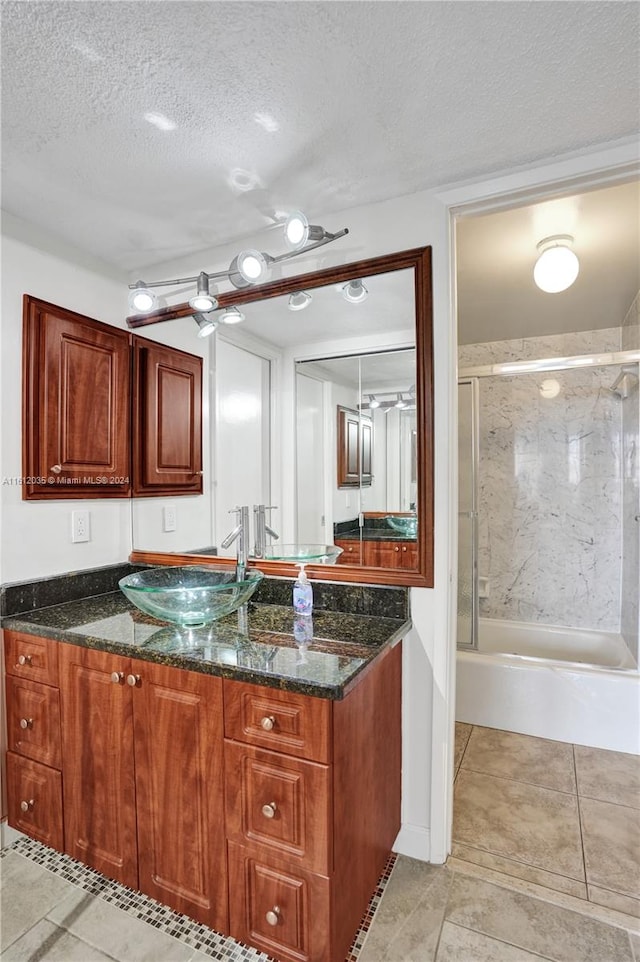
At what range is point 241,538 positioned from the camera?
1946mm

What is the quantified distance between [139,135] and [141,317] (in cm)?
91

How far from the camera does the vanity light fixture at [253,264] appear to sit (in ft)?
4.97

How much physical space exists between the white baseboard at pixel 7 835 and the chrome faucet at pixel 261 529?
1.32m

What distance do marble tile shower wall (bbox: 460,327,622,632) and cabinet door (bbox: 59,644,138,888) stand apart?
2.78 m

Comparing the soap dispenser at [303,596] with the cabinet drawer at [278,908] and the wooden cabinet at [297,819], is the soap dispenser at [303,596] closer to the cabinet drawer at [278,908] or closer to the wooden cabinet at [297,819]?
the wooden cabinet at [297,819]

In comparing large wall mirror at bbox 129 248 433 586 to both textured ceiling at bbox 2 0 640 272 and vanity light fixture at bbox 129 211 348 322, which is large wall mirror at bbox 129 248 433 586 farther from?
textured ceiling at bbox 2 0 640 272

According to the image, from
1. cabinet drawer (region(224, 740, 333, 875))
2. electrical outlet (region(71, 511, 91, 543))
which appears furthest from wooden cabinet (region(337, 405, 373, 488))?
electrical outlet (region(71, 511, 91, 543))

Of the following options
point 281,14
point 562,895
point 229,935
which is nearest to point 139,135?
point 281,14

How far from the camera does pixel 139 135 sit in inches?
54.7

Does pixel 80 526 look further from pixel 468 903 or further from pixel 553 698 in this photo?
pixel 553 698

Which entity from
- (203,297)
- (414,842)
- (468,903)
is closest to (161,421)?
(203,297)

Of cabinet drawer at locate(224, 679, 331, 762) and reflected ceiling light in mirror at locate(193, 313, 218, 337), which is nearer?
cabinet drawer at locate(224, 679, 331, 762)

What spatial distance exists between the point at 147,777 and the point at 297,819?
1.70 feet

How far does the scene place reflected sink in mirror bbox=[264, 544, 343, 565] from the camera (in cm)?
183
